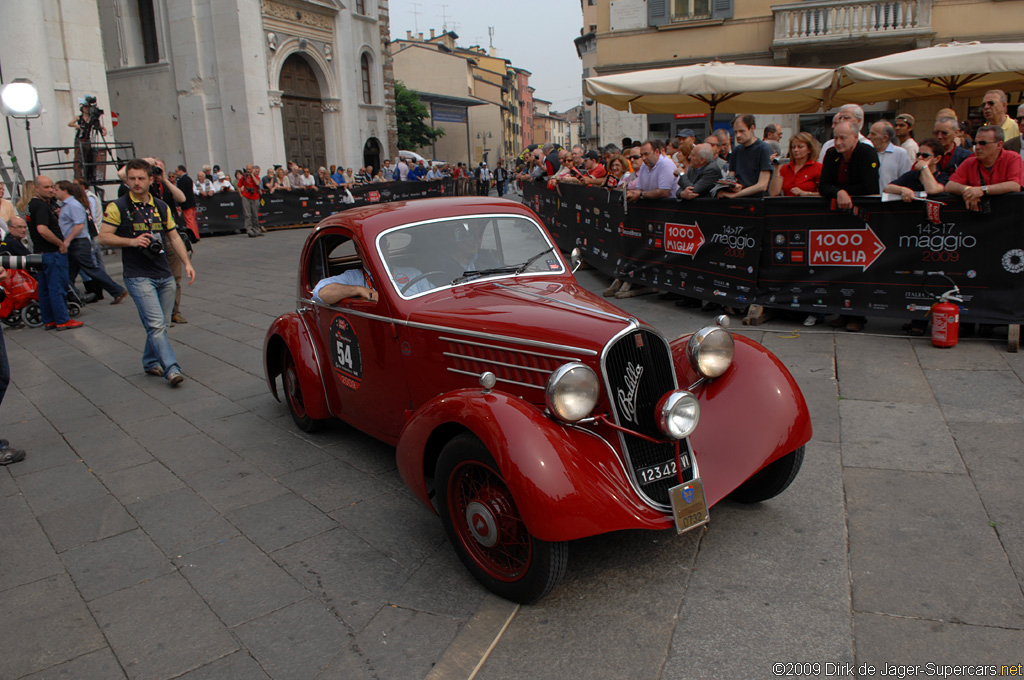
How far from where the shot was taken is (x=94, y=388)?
668 centimetres

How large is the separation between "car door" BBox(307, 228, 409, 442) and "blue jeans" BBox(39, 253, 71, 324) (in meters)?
6.08

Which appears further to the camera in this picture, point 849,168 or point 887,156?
point 887,156

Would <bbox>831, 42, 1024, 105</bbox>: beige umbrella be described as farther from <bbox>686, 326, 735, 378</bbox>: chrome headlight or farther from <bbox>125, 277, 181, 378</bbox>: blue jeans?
<bbox>125, 277, 181, 378</bbox>: blue jeans

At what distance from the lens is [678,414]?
124 inches

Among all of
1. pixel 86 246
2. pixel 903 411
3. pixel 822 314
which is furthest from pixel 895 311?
pixel 86 246

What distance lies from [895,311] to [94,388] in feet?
24.9

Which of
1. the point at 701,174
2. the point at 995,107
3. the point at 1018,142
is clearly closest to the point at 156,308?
the point at 701,174

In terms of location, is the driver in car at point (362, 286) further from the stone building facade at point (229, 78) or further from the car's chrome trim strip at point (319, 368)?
the stone building facade at point (229, 78)

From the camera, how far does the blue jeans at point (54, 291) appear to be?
932 cm

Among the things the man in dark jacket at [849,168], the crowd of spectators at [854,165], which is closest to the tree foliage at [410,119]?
the crowd of spectators at [854,165]

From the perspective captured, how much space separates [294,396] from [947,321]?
5.59 m

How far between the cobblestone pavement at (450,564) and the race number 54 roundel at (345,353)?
0.58 m

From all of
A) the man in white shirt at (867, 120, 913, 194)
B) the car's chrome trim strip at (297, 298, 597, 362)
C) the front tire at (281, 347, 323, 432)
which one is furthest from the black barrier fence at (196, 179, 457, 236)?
the car's chrome trim strip at (297, 298, 597, 362)

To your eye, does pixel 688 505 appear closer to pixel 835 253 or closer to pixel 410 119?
pixel 835 253
